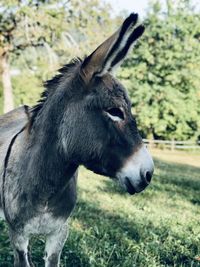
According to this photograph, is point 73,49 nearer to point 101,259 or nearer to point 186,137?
point 186,137

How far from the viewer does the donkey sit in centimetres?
261

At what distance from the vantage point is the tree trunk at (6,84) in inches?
858

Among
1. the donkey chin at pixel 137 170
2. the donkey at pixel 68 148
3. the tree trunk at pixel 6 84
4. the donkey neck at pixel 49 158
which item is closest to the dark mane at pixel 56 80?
the donkey at pixel 68 148

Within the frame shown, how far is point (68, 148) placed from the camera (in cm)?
287

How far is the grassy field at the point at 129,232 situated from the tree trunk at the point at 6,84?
13.8 metres

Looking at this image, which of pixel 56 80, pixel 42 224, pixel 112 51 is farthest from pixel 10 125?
pixel 112 51

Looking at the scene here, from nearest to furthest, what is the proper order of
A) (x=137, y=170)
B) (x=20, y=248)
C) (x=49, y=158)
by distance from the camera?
1. (x=137, y=170)
2. (x=49, y=158)
3. (x=20, y=248)

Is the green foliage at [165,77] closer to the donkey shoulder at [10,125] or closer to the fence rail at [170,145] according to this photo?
the fence rail at [170,145]

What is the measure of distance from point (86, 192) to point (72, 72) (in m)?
5.95

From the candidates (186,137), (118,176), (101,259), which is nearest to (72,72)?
(118,176)

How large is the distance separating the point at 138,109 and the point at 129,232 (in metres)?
27.2

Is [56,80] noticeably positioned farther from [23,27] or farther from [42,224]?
[23,27]

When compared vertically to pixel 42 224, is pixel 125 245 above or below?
below

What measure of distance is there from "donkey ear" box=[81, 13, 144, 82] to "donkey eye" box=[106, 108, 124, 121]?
0.23 metres
